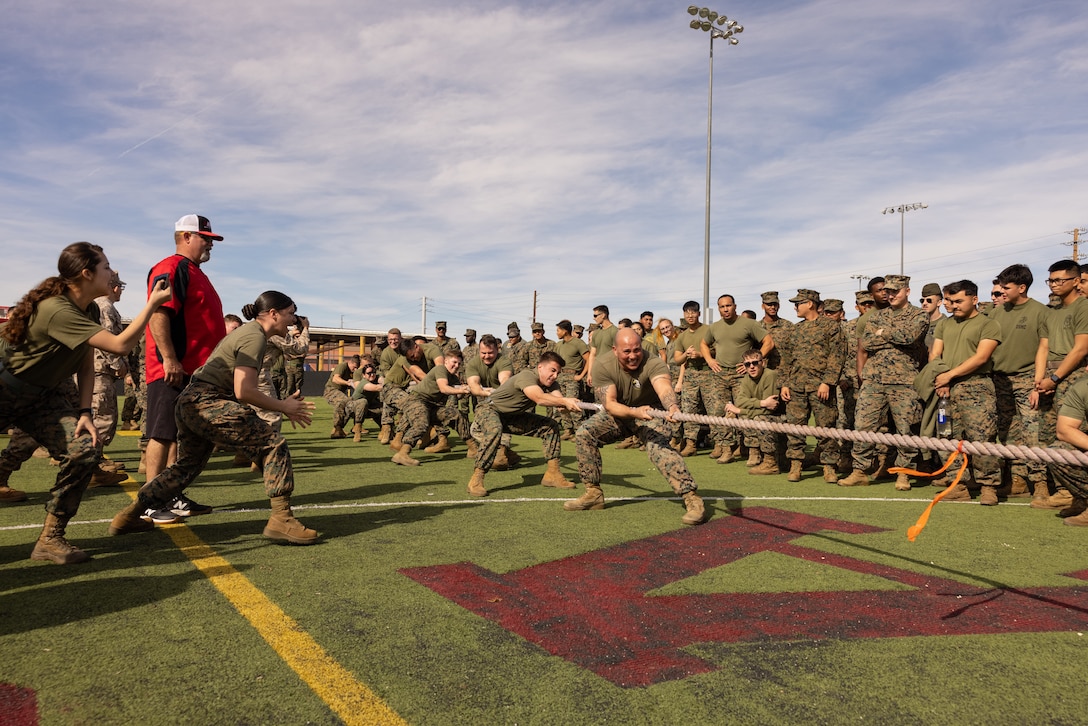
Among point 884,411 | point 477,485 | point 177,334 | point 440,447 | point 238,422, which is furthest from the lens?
point 440,447

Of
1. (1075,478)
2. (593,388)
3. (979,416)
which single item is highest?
(593,388)

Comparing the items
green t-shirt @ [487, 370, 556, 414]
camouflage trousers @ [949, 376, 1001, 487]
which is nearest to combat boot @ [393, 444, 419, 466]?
green t-shirt @ [487, 370, 556, 414]

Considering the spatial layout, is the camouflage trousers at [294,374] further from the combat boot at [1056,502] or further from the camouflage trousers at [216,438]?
the combat boot at [1056,502]

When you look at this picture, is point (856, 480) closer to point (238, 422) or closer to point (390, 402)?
point (238, 422)

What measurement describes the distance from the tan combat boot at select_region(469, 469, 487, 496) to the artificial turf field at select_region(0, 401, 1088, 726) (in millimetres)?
855

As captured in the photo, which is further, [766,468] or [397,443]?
[397,443]

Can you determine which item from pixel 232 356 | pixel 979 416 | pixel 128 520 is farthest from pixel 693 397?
pixel 128 520

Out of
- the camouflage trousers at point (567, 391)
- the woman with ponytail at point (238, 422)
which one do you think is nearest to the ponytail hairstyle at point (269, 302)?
the woman with ponytail at point (238, 422)

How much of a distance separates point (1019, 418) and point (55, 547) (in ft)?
27.6

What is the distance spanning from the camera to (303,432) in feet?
45.7

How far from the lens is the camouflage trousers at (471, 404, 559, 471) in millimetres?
7133

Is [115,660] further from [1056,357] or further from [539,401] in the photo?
[1056,357]

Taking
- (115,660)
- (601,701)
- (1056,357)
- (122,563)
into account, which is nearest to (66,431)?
(122,563)

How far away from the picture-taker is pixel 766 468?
8.59 meters
